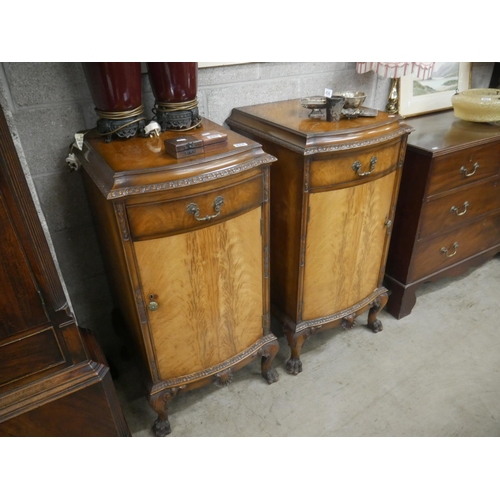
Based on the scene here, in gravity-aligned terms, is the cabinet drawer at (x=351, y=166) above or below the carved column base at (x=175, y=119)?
below

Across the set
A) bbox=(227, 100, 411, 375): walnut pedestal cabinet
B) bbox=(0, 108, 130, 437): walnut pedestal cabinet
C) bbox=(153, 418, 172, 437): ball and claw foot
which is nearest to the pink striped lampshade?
bbox=(227, 100, 411, 375): walnut pedestal cabinet

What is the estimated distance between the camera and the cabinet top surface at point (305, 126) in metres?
1.26

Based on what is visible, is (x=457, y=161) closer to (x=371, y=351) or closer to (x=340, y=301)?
(x=340, y=301)

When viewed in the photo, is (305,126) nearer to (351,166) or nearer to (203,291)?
(351,166)

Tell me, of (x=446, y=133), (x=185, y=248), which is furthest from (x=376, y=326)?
(x=185, y=248)

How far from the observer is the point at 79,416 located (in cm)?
114

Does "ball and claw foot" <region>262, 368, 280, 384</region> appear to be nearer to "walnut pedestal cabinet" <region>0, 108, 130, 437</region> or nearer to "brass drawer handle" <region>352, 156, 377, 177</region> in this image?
"walnut pedestal cabinet" <region>0, 108, 130, 437</region>

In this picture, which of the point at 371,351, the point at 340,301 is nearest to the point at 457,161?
the point at 340,301

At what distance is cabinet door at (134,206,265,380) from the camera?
1.14 meters

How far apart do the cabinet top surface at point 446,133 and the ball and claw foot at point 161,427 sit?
1426mm

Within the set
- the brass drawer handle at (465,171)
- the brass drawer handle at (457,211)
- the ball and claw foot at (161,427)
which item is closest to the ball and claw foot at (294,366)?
the ball and claw foot at (161,427)

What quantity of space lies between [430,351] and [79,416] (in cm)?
144

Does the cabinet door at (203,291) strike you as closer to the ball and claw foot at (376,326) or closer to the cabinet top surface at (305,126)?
the cabinet top surface at (305,126)
